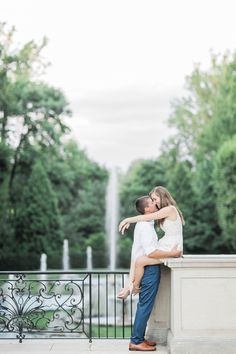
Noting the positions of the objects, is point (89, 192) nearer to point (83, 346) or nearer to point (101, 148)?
point (101, 148)

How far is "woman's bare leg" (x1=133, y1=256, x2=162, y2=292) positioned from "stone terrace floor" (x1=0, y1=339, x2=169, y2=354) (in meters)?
0.69

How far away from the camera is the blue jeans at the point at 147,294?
6531 millimetres

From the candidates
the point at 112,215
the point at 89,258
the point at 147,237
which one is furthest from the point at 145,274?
the point at 112,215

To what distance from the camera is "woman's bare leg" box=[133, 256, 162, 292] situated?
256 inches

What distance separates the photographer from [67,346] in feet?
22.6

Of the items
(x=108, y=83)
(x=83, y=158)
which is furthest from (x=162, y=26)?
(x=83, y=158)

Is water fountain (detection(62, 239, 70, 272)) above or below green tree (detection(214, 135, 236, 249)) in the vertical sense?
below

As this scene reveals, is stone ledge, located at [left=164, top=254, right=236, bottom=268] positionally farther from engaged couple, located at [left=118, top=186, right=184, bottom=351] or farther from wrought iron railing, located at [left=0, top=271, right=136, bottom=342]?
wrought iron railing, located at [left=0, top=271, right=136, bottom=342]

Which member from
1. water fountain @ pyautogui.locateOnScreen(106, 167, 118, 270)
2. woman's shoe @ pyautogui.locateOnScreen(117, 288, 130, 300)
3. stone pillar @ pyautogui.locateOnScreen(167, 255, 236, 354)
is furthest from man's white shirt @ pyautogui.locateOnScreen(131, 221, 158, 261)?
water fountain @ pyautogui.locateOnScreen(106, 167, 118, 270)

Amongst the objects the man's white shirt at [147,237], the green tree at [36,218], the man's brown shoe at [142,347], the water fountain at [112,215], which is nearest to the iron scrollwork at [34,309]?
the man's brown shoe at [142,347]

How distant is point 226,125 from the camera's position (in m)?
25.6

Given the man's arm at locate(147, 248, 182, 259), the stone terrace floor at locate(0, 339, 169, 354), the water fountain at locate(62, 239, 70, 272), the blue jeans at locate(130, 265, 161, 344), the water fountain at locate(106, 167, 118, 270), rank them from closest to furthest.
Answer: the man's arm at locate(147, 248, 182, 259), the blue jeans at locate(130, 265, 161, 344), the stone terrace floor at locate(0, 339, 169, 354), the water fountain at locate(62, 239, 70, 272), the water fountain at locate(106, 167, 118, 270)

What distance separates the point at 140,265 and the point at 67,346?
1.19 m

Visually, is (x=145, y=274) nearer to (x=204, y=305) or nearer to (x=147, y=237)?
(x=147, y=237)
